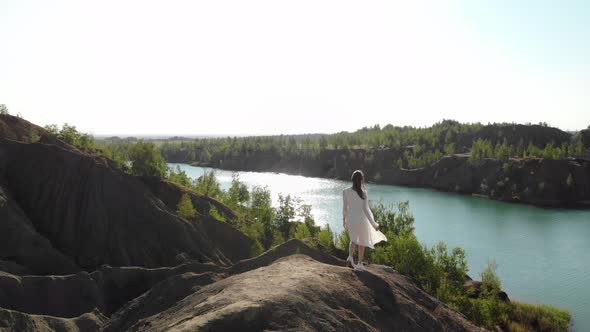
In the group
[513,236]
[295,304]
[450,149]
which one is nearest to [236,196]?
[513,236]

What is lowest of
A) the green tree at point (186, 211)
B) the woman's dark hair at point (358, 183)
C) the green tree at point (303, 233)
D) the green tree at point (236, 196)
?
the green tree at point (303, 233)

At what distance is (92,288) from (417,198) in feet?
358

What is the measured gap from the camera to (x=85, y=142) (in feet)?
201

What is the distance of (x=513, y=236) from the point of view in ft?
255

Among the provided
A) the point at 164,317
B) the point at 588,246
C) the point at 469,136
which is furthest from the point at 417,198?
the point at 164,317

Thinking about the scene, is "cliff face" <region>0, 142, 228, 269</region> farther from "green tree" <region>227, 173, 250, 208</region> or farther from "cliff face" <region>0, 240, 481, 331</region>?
"green tree" <region>227, 173, 250, 208</region>

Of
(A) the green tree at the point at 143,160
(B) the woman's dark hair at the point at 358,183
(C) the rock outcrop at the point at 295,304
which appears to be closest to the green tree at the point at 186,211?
(A) the green tree at the point at 143,160

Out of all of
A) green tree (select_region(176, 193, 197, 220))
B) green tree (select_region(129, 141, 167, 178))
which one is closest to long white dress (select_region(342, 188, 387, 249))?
green tree (select_region(176, 193, 197, 220))

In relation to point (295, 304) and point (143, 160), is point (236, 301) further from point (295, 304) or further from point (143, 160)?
point (143, 160)

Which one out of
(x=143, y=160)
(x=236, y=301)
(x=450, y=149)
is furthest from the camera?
(x=450, y=149)

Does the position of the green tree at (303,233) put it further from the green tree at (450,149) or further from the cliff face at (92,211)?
the green tree at (450,149)

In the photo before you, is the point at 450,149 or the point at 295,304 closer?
the point at 295,304

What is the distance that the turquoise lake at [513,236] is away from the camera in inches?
2021

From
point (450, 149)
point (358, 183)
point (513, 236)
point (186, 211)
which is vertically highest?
point (358, 183)
